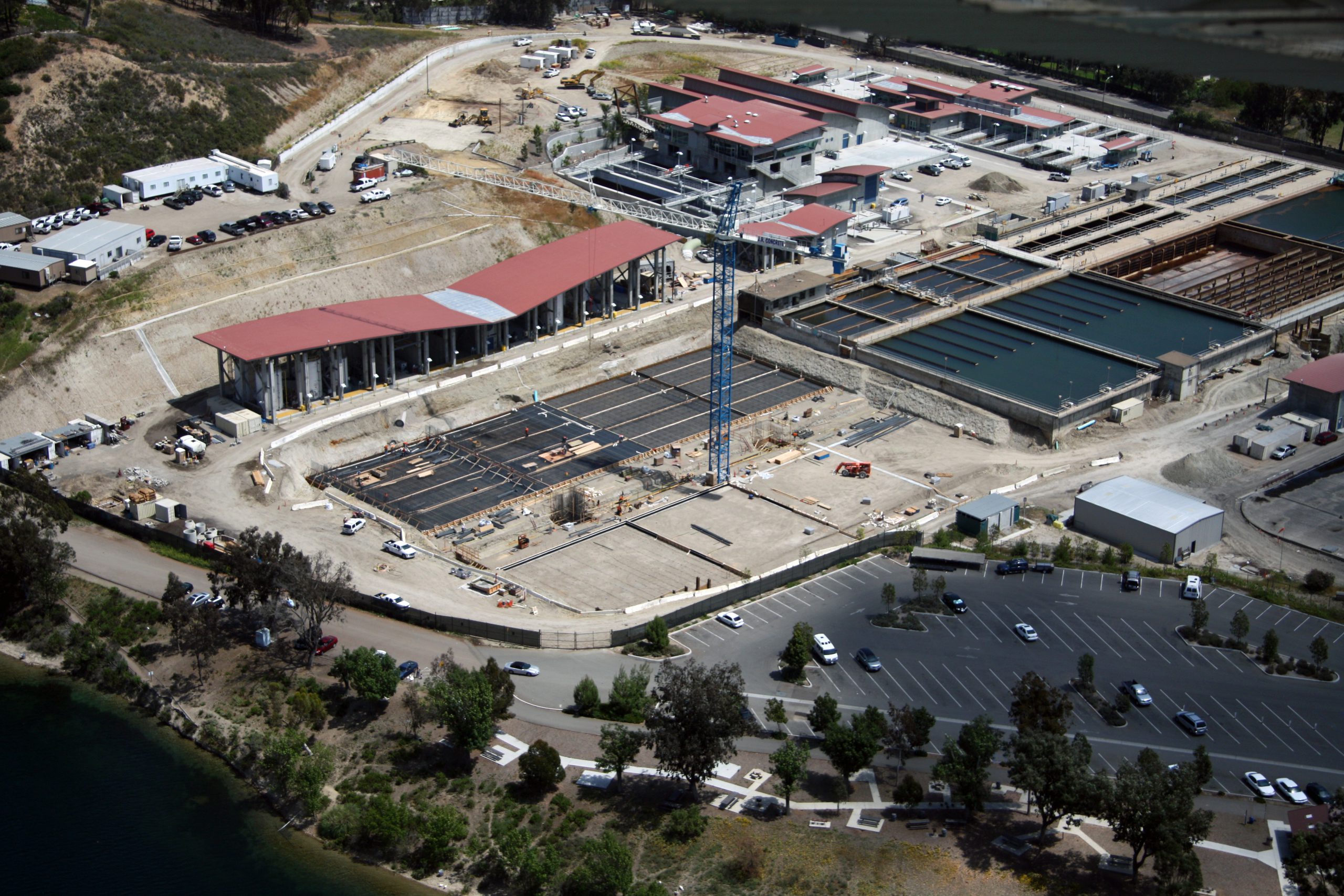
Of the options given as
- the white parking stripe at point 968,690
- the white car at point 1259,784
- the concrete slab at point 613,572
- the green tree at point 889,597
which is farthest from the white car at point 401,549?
the white car at point 1259,784

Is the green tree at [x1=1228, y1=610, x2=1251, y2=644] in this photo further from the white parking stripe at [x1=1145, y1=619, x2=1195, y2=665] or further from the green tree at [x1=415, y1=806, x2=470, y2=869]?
the green tree at [x1=415, y1=806, x2=470, y2=869]

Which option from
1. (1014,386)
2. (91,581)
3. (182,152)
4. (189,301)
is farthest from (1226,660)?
(182,152)

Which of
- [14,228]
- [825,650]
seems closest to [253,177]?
[14,228]

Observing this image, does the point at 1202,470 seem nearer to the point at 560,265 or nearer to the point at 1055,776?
the point at 1055,776

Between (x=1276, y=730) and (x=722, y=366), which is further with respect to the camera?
(x=722, y=366)

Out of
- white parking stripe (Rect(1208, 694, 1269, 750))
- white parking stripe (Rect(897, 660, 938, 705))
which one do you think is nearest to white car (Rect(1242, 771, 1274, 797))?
white parking stripe (Rect(1208, 694, 1269, 750))

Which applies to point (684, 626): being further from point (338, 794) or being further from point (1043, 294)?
point (1043, 294)
